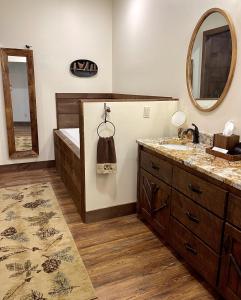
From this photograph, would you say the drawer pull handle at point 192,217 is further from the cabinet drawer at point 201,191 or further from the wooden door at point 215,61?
the wooden door at point 215,61

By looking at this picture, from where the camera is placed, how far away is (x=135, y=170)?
8.71ft

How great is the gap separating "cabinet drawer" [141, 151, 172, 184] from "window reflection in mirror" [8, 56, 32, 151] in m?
2.35

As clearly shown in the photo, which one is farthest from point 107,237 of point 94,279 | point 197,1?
point 197,1

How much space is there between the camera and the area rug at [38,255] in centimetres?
164

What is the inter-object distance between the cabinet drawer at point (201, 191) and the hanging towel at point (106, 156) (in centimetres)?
70

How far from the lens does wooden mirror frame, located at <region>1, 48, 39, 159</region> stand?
11.8ft

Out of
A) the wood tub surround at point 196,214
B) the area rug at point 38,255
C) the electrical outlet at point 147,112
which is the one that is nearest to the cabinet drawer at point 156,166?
the wood tub surround at point 196,214

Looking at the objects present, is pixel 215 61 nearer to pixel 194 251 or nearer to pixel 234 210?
pixel 234 210

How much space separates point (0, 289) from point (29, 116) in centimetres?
278

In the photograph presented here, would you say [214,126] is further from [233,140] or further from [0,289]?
[0,289]

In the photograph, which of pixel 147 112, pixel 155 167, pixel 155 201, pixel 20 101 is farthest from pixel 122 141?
pixel 20 101

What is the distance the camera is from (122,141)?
250cm

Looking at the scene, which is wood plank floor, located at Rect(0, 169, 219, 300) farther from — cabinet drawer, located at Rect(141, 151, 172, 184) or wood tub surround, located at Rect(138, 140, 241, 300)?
cabinet drawer, located at Rect(141, 151, 172, 184)

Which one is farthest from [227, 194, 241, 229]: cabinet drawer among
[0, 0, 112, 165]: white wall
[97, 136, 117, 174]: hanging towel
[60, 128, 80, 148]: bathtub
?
[0, 0, 112, 165]: white wall
